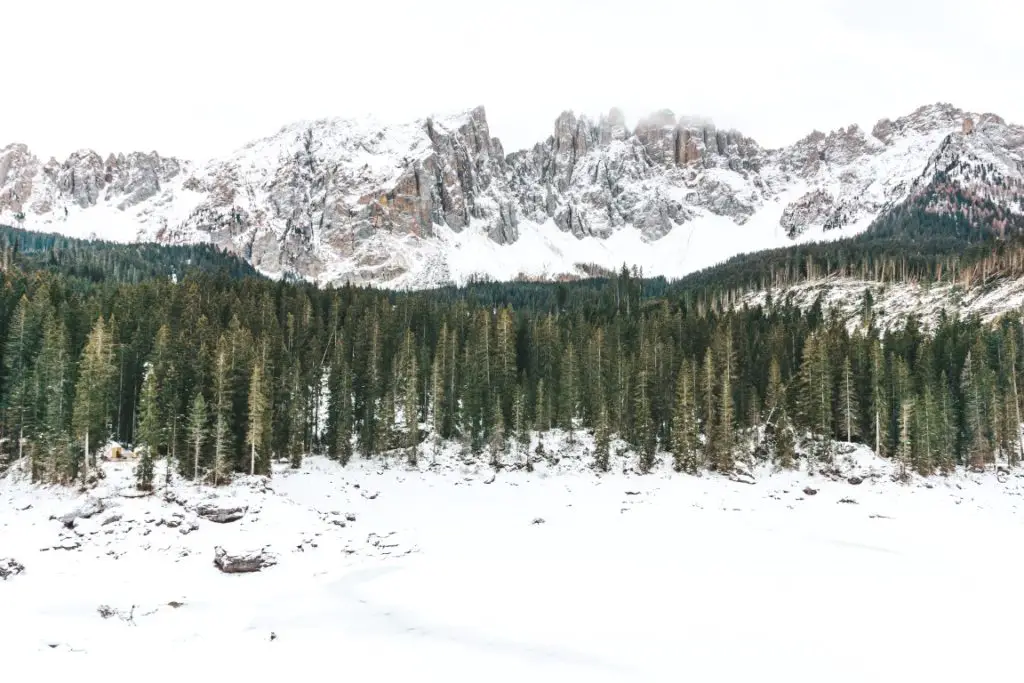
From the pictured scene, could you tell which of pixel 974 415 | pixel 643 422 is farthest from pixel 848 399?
pixel 643 422

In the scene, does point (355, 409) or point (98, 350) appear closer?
point (98, 350)

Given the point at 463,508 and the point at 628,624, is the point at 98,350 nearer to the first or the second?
the point at 463,508

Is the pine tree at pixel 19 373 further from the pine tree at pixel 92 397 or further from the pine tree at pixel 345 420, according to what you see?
the pine tree at pixel 345 420

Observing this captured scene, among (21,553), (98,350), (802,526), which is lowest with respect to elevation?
(802,526)

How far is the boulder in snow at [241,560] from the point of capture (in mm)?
31875

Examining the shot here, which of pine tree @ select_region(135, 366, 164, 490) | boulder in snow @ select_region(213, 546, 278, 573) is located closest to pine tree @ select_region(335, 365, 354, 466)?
pine tree @ select_region(135, 366, 164, 490)

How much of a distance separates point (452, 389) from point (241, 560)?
39751 mm

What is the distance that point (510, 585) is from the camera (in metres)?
30.4

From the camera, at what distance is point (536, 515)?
47094mm

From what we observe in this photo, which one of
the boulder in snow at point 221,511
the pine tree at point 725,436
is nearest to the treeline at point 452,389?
the pine tree at point 725,436

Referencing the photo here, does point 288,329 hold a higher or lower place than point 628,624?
higher

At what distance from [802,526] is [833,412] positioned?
2750cm

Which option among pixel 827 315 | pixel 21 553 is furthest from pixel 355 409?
pixel 827 315

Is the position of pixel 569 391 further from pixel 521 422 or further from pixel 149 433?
pixel 149 433
